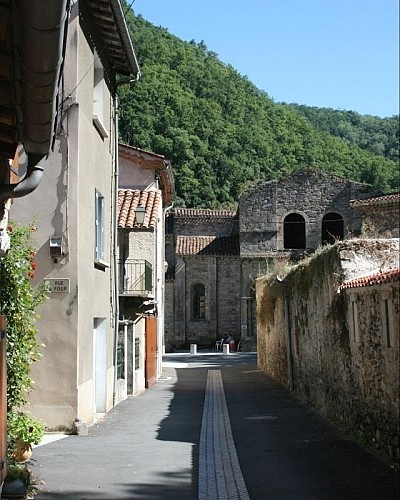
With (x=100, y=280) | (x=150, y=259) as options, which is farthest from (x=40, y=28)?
(x=150, y=259)

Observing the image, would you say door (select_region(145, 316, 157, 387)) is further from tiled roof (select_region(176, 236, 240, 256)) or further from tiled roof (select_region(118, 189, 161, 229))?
tiled roof (select_region(176, 236, 240, 256))

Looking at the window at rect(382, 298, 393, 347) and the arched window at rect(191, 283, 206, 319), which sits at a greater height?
the arched window at rect(191, 283, 206, 319)

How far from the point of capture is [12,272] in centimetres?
970

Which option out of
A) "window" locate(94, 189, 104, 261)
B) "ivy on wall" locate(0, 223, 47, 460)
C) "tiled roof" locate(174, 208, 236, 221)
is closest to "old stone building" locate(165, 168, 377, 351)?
"tiled roof" locate(174, 208, 236, 221)

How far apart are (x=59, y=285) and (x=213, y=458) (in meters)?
4.32

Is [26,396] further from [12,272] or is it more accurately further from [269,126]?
[269,126]

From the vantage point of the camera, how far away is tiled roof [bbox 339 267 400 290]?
10.3 metres

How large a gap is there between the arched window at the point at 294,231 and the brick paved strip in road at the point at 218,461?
113ft

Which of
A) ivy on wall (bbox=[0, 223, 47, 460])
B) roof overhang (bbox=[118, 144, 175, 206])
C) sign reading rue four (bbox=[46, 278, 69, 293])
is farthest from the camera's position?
roof overhang (bbox=[118, 144, 175, 206])

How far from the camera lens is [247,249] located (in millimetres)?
51812

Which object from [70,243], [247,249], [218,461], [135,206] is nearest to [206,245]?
[247,249]

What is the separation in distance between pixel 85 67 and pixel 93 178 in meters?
2.14

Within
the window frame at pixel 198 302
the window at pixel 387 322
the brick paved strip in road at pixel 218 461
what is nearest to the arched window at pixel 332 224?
the window frame at pixel 198 302

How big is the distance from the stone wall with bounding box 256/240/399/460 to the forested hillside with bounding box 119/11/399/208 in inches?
2003
